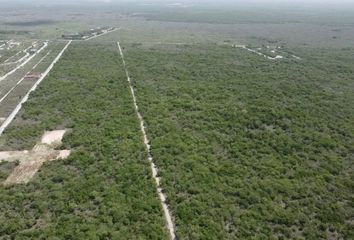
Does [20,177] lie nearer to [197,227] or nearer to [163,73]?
[197,227]

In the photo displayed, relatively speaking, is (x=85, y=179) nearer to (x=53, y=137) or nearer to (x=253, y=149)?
(x=53, y=137)

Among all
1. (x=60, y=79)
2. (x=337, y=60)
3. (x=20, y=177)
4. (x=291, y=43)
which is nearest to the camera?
(x=20, y=177)

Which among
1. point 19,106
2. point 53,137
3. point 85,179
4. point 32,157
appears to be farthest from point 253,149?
point 19,106

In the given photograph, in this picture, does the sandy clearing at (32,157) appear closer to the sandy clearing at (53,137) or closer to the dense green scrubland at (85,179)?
the sandy clearing at (53,137)

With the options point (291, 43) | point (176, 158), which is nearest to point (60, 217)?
point (176, 158)

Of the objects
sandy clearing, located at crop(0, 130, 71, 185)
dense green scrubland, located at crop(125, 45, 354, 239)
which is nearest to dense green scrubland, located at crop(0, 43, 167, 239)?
sandy clearing, located at crop(0, 130, 71, 185)

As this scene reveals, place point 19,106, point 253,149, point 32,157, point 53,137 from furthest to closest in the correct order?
point 19,106, point 53,137, point 253,149, point 32,157
